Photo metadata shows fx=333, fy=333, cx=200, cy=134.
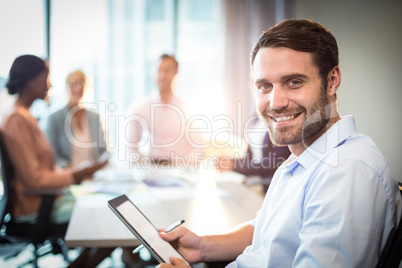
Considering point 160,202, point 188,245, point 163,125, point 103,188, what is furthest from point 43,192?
point 163,125

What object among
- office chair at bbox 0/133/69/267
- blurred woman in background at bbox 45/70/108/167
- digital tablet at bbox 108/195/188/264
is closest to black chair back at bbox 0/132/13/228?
office chair at bbox 0/133/69/267

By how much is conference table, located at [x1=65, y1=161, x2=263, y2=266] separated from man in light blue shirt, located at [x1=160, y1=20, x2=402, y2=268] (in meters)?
0.22

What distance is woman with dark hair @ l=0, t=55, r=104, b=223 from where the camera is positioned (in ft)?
4.94

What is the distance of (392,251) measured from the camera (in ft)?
2.02

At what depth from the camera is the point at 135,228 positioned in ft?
2.73

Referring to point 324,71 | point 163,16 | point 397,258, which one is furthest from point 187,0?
point 397,258

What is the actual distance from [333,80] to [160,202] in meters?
0.85

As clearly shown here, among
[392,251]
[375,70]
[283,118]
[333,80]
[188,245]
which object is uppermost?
[375,70]

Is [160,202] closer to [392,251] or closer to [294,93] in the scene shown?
[294,93]

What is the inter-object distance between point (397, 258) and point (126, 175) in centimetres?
154

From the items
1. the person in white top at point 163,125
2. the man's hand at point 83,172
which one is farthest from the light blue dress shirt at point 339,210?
the person in white top at point 163,125

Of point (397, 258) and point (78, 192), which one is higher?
point (397, 258)

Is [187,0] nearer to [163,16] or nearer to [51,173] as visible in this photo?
[163,16]

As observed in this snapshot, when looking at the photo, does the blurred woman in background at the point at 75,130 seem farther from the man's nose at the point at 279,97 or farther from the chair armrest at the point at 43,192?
the man's nose at the point at 279,97
